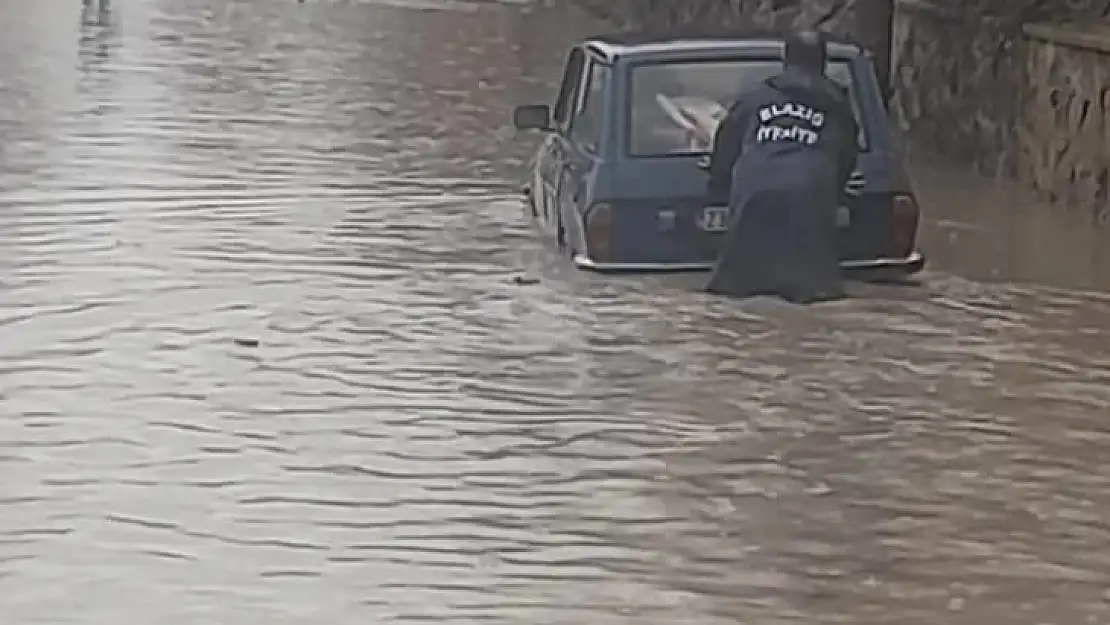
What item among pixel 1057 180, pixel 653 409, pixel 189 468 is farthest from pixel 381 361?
pixel 1057 180

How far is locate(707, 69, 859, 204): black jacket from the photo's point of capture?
1304 cm

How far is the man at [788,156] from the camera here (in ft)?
42.8

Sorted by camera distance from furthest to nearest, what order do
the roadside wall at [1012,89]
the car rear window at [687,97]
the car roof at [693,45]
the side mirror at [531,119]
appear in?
the roadside wall at [1012,89]
the side mirror at [531,119]
the car roof at [693,45]
the car rear window at [687,97]

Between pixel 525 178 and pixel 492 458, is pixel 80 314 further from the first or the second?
pixel 525 178

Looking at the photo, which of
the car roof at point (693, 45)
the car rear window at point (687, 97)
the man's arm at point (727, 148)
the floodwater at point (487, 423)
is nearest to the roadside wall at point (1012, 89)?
the floodwater at point (487, 423)

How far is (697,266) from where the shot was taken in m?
13.6

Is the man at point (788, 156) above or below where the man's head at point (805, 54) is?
below

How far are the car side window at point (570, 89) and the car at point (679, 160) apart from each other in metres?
0.38

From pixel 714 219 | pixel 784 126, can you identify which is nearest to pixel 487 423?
pixel 714 219

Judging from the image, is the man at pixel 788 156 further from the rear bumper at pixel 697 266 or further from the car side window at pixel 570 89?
the car side window at pixel 570 89

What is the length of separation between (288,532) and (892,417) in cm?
325

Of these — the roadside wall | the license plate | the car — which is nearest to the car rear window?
the car

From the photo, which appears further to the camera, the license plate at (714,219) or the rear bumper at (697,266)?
the rear bumper at (697,266)

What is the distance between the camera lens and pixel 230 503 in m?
9.30
